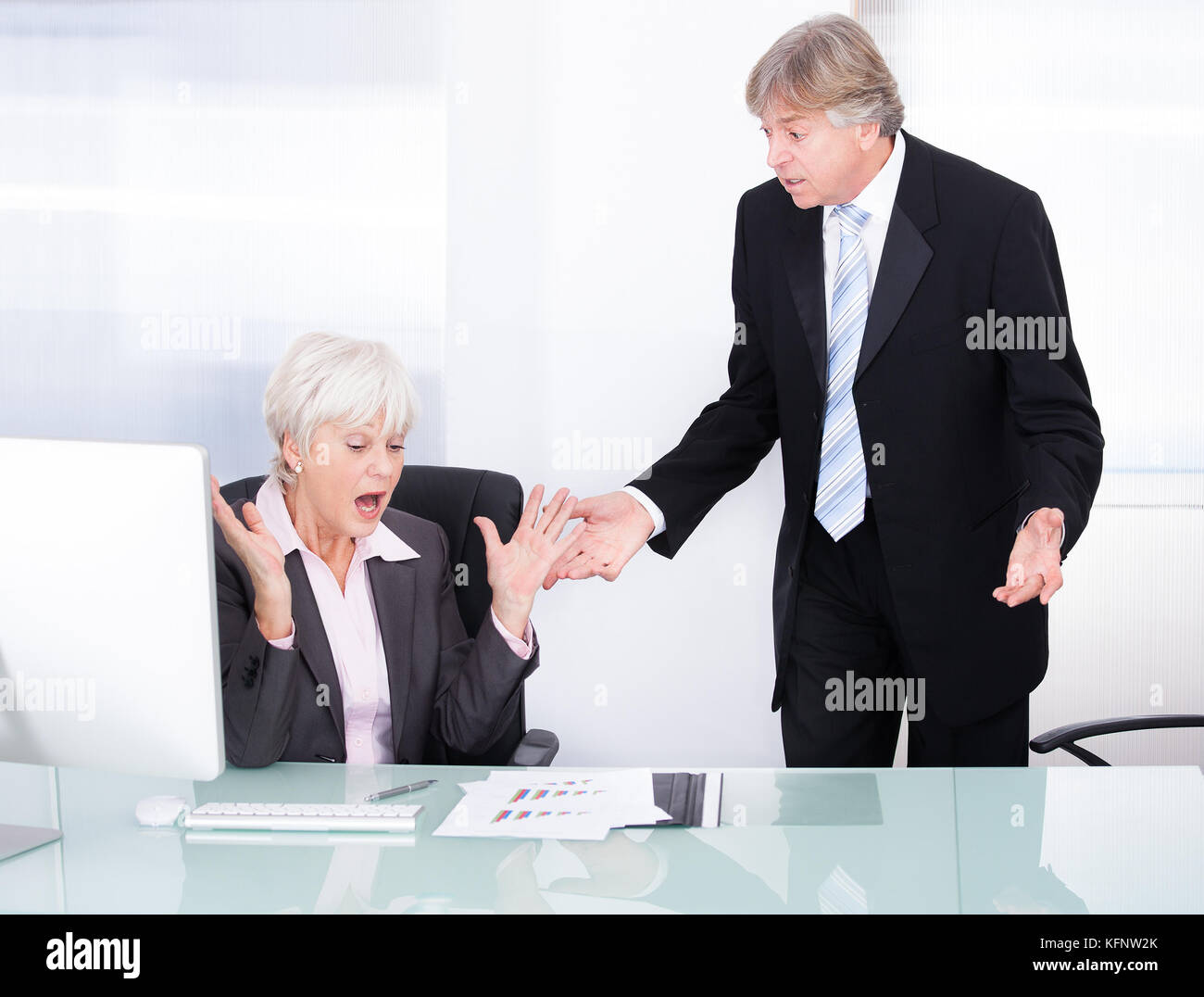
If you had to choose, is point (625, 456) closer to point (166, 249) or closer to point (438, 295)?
point (438, 295)

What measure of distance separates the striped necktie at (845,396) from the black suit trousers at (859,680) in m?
0.04

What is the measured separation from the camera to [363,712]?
1.95 meters

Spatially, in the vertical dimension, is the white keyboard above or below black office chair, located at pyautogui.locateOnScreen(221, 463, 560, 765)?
below

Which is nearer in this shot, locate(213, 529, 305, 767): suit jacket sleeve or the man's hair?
locate(213, 529, 305, 767): suit jacket sleeve

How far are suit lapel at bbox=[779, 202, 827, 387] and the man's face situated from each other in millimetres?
89

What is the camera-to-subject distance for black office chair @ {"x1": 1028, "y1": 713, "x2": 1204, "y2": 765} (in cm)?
194

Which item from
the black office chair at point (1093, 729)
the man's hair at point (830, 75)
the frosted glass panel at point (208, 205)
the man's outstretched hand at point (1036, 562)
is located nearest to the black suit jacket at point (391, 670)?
the man's outstretched hand at point (1036, 562)

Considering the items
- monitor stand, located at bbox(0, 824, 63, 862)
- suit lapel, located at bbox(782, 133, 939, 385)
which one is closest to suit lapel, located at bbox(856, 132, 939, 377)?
suit lapel, located at bbox(782, 133, 939, 385)

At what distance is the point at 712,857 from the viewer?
4.36ft

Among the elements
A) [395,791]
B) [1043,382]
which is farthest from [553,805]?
[1043,382]

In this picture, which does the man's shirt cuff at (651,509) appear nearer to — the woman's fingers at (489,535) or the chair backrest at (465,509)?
the chair backrest at (465,509)

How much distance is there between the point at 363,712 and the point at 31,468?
828 mm

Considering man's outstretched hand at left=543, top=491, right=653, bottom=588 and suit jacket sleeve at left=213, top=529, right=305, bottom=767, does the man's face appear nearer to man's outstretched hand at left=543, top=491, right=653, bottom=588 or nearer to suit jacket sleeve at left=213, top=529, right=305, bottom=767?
man's outstretched hand at left=543, top=491, right=653, bottom=588

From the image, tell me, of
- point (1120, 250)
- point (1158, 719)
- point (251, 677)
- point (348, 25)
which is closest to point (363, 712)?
point (251, 677)
